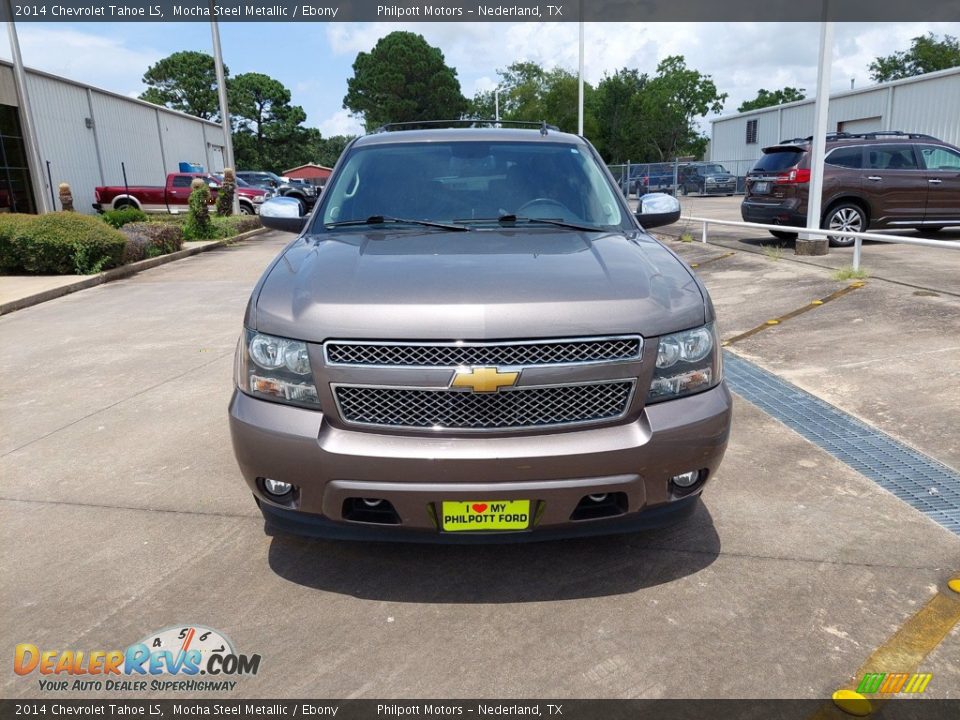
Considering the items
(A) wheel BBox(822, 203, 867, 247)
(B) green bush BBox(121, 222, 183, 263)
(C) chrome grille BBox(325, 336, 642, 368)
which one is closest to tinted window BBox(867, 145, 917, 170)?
(A) wheel BBox(822, 203, 867, 247)

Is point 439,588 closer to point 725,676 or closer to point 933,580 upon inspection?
point 725,676

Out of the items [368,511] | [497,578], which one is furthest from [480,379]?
[497,578]

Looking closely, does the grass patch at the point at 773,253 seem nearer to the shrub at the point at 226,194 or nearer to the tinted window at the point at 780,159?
the tinted window at the point at 780,159

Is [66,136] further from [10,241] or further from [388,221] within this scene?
[388,221]

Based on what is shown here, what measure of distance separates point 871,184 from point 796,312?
20.1 feet

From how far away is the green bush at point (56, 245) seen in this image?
12.9 m

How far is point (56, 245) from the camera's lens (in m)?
12.8

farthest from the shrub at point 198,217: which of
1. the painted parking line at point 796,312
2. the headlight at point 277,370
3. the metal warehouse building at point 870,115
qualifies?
the metal warehouse building at point 870,115

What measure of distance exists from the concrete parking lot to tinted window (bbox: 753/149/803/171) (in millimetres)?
7921

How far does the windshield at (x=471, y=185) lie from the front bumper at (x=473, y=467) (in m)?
1.50

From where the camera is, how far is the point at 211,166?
47.9 metres

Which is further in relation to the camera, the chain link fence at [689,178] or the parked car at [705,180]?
the parked car at [705,180]

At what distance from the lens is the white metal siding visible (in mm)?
26578

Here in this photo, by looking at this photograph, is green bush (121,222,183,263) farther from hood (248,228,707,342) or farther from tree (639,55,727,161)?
tree (639,55,727,161)
